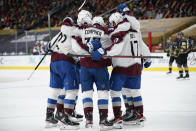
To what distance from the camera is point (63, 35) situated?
424 cm

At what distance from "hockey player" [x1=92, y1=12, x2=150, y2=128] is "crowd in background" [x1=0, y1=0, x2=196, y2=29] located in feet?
34.0

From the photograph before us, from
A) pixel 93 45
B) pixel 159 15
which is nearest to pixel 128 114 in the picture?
A: pixel 93 45

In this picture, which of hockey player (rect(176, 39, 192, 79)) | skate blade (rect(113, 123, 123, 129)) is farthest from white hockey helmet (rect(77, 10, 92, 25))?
hockey player (rect(176, 39, 192, 79))

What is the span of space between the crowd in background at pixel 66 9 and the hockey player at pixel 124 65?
1036cm

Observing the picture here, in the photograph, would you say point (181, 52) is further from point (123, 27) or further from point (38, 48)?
point (38, 48)

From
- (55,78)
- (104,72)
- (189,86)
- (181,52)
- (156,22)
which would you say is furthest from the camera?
Answer: (156,22)

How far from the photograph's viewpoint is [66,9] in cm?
2072

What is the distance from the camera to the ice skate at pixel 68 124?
13.6ft

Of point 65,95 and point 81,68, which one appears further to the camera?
point 65,95

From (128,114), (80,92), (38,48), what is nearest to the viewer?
(128,114)

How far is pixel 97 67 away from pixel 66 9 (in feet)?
56.2

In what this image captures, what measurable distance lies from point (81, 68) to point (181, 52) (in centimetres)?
651

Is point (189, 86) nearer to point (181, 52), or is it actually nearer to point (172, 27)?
point (181, 52)

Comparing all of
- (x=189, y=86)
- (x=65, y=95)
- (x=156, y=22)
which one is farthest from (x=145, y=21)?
(x=65, y=95)
